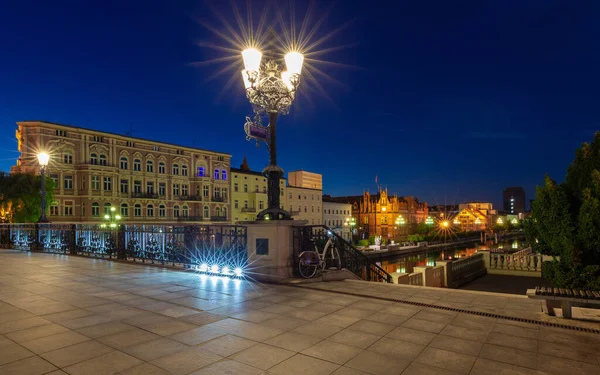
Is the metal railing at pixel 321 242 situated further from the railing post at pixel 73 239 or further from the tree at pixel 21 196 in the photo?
the tree at pixel 21 196

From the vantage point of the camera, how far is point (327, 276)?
9.41m

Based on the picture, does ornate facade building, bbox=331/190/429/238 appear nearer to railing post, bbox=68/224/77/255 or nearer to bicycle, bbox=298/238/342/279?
railing post, bbox=68/224/77/255

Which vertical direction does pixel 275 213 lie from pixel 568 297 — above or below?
above

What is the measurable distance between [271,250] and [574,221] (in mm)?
6337

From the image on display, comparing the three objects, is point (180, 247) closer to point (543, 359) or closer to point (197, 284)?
point (197, 284)

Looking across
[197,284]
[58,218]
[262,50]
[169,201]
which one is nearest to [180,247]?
[197,284]

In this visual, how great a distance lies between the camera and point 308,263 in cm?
→ 918

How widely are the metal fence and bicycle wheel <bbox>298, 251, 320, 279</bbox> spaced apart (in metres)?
1.60

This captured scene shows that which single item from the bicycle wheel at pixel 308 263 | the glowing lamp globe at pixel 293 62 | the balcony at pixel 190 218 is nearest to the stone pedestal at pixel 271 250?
the bicycle wheel at pixel 308 263

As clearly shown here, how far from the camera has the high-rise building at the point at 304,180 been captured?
268 ft

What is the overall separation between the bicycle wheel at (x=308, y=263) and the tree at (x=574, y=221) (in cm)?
487

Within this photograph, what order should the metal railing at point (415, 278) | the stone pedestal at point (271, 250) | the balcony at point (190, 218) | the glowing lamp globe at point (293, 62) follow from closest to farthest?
the stone pedestal at point (271, 250), the glowing lamp globe at point (293, 62), the metal railing at point (415, 278), the balcony at point (190, 218)

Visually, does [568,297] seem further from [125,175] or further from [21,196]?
[125,175]

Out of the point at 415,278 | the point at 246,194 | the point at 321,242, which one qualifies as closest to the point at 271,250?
the point at 321,242
